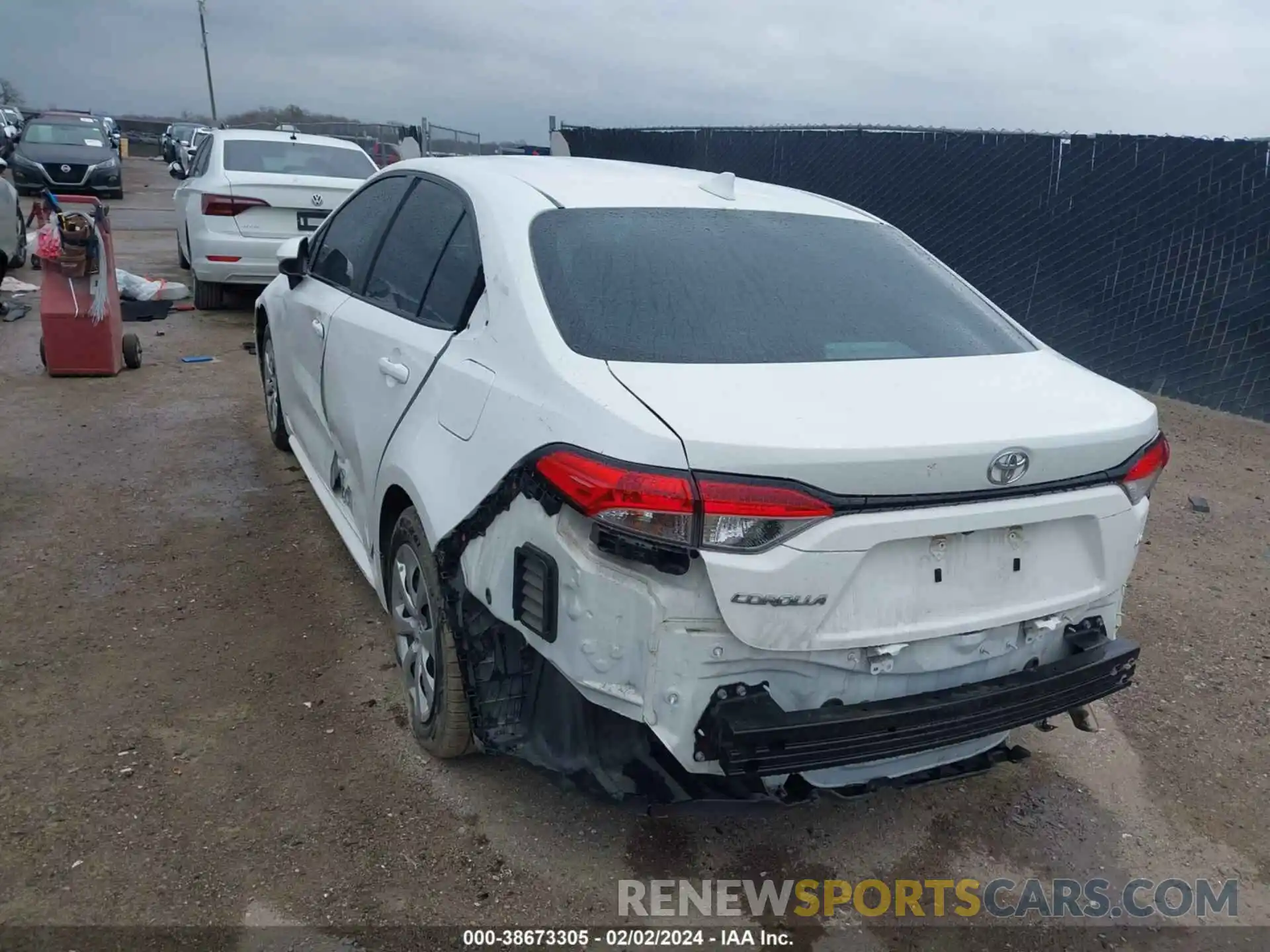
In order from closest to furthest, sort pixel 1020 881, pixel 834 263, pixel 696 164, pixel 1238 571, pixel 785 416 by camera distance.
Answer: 1. pixel 785 416
2. pixel 1020 881
3. pixel 834 263
4. pixel 1238 571
5. pixel 696 164

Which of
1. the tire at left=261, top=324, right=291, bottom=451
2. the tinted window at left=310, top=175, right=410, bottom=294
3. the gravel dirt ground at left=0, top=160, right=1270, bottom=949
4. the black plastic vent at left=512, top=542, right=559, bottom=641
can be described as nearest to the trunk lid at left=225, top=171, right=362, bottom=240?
the tire at left=261, top=324, right=291, bottom=451

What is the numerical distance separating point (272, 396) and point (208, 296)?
194 inches

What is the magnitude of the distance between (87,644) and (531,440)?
238 cm

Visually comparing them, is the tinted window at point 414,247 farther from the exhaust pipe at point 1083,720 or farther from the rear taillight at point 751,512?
the exhaust pipe at point 1083,720

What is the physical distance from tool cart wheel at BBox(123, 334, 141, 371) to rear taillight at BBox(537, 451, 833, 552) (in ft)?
22.0

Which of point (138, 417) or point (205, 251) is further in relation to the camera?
point (205, 251)

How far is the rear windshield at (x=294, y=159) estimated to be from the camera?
9328 mm

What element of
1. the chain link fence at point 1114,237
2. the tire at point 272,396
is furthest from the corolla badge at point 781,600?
the chain link fence at point 1114,237

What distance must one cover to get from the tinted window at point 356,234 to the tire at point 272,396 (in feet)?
3.85

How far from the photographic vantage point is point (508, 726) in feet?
8.64

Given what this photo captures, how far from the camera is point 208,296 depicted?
10.0m

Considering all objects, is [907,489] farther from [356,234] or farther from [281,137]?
[281,137]

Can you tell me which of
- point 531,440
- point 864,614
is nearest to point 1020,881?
point 864,614

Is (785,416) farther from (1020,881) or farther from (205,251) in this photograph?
Answer: (205,251)
